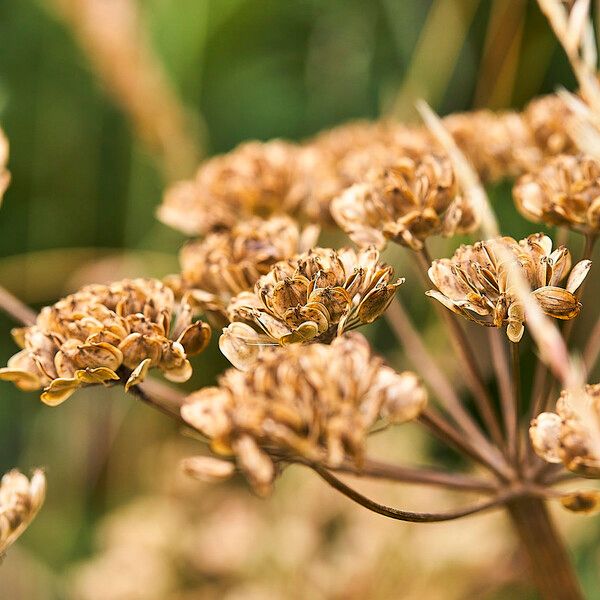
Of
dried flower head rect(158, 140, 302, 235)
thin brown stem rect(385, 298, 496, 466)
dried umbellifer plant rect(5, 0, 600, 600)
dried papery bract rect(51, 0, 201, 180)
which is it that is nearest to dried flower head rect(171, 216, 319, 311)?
dried umbellifer plant rect(5, 0, 600, 600)

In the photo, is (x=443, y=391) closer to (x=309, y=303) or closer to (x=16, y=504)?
(x=309, y=303)

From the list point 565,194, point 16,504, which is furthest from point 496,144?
point 16,504

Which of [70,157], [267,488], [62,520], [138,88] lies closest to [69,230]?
[70,157]

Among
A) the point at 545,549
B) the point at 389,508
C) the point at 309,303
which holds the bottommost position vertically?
the point at 545,549

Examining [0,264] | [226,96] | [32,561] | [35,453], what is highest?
[226,96]

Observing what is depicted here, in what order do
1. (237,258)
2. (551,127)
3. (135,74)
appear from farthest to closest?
1. (135,74)
2. (551,127)
3. (237,258)

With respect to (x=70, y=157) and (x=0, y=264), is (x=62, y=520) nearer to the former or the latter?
(x=0, y=264)

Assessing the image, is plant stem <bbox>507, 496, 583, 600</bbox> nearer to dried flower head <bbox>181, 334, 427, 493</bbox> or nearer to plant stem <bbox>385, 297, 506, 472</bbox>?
plant stem <bbox>385, 297, 506, 472</bbox>
